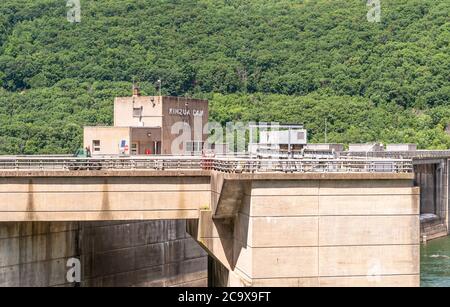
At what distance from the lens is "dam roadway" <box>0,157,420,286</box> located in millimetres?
31906

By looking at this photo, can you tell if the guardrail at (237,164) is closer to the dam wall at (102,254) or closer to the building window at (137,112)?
the dam wall at (102,254)

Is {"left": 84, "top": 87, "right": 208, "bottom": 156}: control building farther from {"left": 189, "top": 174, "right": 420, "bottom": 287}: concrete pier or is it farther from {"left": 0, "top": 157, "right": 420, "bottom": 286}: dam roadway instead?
{"left": 189, "top": 174, "right": 420, "bottom": 287}: concrete pier

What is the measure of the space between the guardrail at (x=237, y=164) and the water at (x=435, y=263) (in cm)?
3131

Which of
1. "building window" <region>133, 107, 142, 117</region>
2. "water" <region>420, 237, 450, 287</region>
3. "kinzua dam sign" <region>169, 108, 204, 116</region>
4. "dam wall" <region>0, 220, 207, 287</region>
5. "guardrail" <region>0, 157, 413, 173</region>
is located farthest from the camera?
"water" <region>420, 237, 450, 287</region>

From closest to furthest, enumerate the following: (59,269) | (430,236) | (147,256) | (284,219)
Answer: (284,219)
(59,269)
(147,256)
(430,236)

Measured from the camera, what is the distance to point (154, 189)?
35094mm

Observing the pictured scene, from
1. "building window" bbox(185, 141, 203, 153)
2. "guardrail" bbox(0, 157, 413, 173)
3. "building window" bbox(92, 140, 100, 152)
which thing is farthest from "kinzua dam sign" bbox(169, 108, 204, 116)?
"guardrail" bbox(0, 157, 413, 173)

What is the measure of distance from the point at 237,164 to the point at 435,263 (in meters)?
48.8

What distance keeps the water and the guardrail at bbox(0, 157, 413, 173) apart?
1233 inches

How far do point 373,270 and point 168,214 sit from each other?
812 centimetres

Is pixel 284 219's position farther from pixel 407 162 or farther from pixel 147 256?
pixel 147 256

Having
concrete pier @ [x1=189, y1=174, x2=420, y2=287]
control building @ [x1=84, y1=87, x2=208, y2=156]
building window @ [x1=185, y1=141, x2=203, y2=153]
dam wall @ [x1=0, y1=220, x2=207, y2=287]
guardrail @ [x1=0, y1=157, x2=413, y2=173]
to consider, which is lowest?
dam wall @ [x1=0, y1=220, x2=207, y2=287]

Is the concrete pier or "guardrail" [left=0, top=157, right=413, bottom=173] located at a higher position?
"guardrail" [left=0, top=157, right=413, bottom=173]
